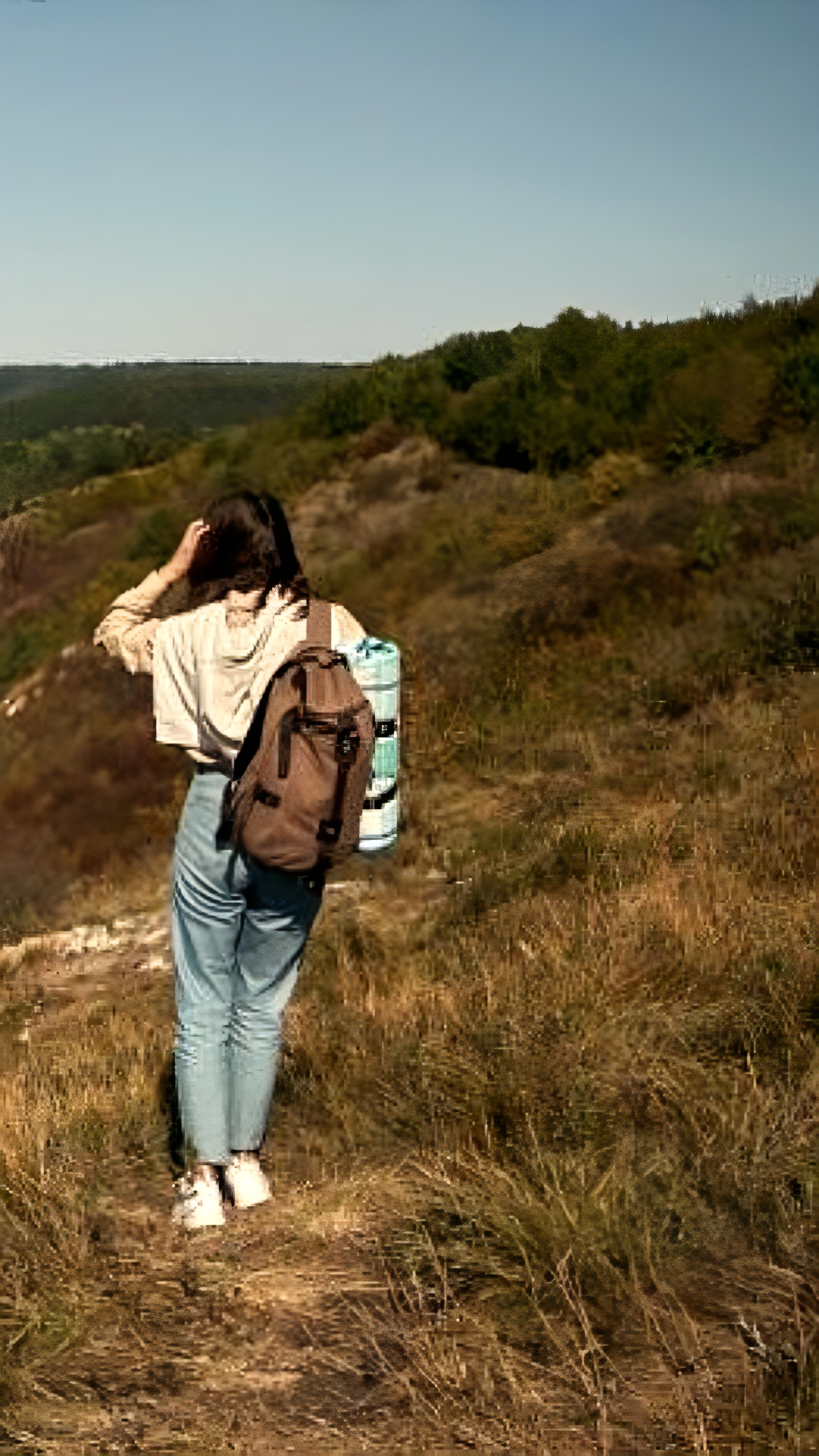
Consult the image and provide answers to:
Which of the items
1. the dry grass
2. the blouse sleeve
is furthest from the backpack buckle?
the dry grass

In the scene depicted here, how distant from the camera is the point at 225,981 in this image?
3.51 metres

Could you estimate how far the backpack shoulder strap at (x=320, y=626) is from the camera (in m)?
3.28

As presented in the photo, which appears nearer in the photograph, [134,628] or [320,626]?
[320,626]

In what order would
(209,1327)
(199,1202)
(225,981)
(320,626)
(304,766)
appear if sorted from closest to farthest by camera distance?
(209,1327)
(304,766)
(320,626)
(199,1202)
(225,981)

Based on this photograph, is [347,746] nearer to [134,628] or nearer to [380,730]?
[380,730]

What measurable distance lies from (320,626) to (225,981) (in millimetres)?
864

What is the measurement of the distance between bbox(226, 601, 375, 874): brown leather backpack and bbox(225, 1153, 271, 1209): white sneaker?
77 cm

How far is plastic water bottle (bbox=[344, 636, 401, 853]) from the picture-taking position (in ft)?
11.0

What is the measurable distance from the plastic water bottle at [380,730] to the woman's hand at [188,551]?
0.40m

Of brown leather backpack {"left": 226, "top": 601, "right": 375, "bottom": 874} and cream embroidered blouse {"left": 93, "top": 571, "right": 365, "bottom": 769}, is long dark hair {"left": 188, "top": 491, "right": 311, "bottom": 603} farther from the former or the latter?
brown leather backpack {"left": 226, "top": 601, "right": 375, "bottom": 874}

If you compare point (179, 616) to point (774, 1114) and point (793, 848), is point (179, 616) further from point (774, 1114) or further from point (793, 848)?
point (793, 848)

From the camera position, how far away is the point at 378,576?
70.7 ft

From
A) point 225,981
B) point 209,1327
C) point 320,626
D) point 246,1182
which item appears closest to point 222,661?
point 320,626

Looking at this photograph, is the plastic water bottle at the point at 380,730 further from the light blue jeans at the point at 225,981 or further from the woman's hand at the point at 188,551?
the woman's hand at the point at 188,551
